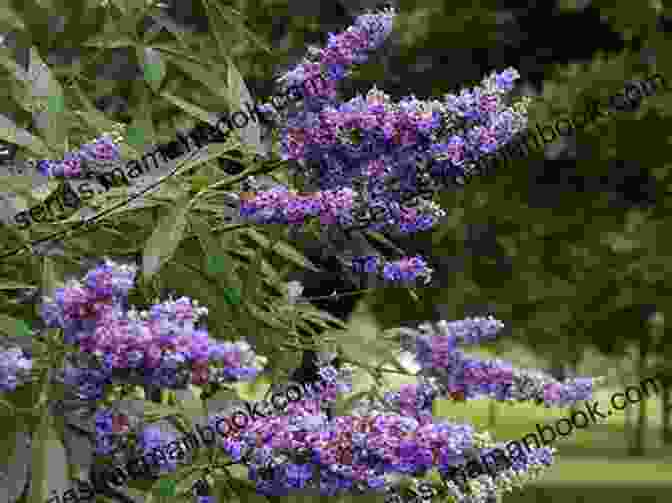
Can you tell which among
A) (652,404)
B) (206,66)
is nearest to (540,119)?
(206,66)

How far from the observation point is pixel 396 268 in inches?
169

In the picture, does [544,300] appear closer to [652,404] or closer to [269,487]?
[269,487]

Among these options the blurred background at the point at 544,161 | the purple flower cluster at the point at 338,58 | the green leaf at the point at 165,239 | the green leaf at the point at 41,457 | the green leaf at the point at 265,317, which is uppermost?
the blurred background at the point at 544,161

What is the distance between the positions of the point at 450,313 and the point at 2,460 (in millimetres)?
12517

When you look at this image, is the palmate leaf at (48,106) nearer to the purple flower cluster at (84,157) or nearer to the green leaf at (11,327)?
the purple flower cluster at (84,157)

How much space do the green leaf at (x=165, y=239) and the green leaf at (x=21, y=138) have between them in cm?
46

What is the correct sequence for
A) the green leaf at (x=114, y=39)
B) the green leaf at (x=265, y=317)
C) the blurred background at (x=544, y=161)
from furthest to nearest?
the blurred background at (x=544, y=161), the green leaf at (x=114, y=39), the green leaf at (x=265, y=317)

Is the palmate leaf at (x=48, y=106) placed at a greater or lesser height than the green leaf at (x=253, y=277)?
greater

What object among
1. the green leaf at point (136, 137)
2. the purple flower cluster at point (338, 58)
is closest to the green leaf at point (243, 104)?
the purple flower cluster at point (338, 58)

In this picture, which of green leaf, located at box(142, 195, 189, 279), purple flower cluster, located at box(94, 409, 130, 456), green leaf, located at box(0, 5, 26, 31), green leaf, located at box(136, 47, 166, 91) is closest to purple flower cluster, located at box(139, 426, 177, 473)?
purple flower cluster, located at box(94, 409, 130, 456)

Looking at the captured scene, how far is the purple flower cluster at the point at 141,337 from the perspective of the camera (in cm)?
290

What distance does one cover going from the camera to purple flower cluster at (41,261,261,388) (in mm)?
2900

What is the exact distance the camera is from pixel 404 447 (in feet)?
10.6

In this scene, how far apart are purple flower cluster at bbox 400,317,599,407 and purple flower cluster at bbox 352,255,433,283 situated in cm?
32
